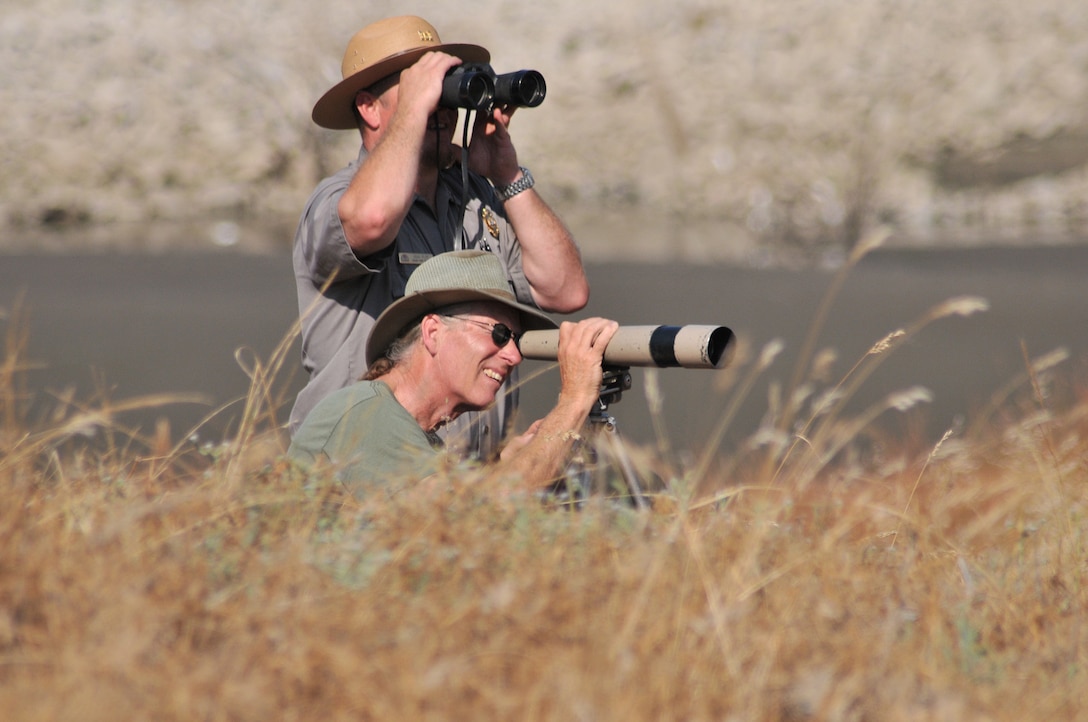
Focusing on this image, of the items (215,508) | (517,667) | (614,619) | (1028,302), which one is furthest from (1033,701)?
(1028,302)

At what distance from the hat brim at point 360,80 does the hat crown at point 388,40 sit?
0.02m

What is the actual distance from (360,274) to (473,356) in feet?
1.15

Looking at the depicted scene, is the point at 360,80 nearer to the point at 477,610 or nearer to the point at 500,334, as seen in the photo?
the point at 500,334

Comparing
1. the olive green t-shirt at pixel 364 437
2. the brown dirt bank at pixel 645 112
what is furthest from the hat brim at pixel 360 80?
the brown dirt bank at pixel 645 112

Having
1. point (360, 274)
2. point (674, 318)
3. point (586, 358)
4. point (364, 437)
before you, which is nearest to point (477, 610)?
point (364, 437)

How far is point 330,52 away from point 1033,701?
16.2 meters

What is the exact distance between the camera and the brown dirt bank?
14.8 metres

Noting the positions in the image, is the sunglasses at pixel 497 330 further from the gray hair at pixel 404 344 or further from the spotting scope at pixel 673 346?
the spotting scope at pixel 673 346

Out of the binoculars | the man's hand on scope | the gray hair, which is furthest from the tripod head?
the binoculars

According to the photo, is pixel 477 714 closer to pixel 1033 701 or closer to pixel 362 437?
pixel 1033 701

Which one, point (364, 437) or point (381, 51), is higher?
point (381, 51)

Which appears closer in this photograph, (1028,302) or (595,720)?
(595,720)

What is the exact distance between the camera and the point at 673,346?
2.04 m

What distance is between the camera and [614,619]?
141 centimetres
